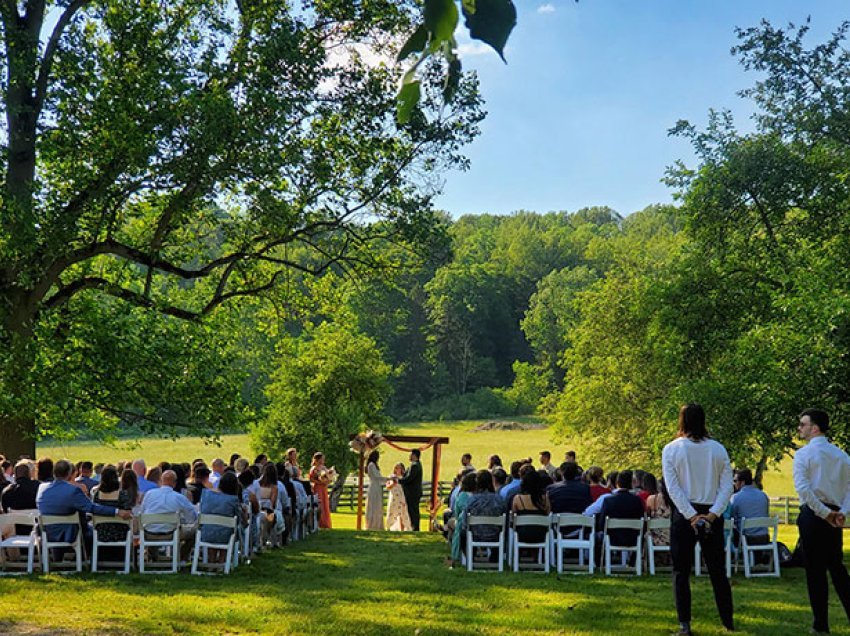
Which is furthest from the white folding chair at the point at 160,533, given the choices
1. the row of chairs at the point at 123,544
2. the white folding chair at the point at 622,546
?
the white folding chair at the point at 622,546

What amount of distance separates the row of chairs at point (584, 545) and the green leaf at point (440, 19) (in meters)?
9.92

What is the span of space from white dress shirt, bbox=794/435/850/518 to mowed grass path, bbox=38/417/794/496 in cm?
4487

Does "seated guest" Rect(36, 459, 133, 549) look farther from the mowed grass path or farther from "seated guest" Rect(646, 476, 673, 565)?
the mowed grass path

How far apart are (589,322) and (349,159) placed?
27.0 meters

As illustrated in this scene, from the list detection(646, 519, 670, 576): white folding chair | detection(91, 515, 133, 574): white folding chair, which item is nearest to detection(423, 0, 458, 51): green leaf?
detection(91, 515, 133, 574): white folding chair

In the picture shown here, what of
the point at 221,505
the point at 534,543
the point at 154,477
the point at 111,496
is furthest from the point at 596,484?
the point at 111,496

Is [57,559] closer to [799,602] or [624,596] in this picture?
[624,596]

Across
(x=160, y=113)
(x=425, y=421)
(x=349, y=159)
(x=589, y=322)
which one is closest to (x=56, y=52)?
(x=160, y=113)

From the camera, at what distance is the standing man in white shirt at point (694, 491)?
7.01 metres

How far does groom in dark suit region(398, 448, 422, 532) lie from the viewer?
20.5 meters

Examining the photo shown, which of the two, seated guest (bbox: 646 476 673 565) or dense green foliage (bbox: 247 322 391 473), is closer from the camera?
seated guest (bbox: 646 476 673 565)

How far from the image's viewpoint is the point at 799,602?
9477 millimetres

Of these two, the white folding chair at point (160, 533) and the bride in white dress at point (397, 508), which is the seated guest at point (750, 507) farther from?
the bride in white dress at point (397, 508)

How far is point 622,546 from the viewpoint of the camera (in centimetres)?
1159
